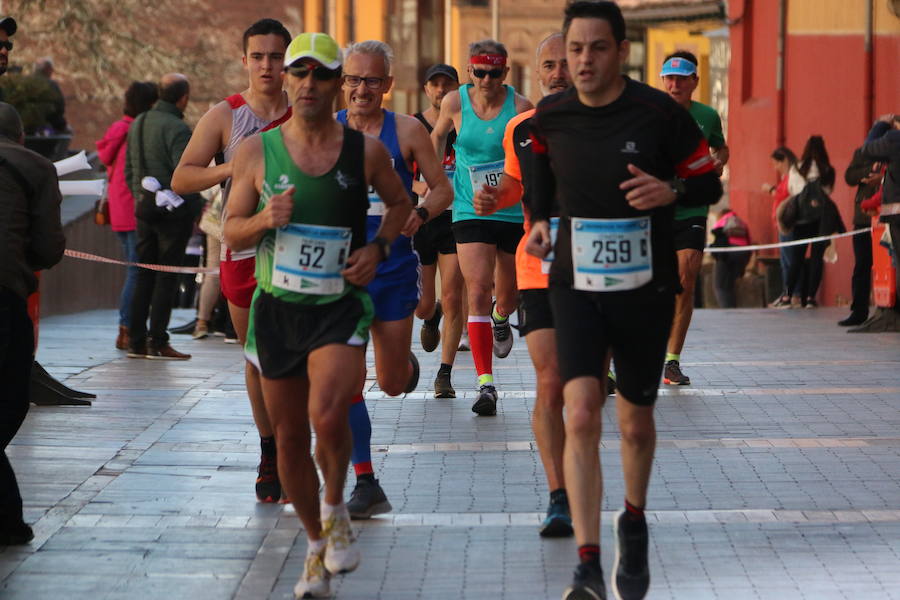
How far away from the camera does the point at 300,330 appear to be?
6.00 metres

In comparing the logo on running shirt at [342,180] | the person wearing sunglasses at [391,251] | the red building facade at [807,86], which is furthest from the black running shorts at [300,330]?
the red building facade at [807,86]

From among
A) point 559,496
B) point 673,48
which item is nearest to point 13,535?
point 559,496

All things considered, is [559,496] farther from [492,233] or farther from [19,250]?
[492,233]

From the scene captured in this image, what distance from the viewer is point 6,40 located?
900cm

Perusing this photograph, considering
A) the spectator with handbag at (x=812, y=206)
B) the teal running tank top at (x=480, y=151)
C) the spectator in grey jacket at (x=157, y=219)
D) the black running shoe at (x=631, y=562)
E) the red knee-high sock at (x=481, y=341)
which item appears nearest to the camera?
the black running shoe at (x=631, y=562)

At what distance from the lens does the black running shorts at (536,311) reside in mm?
6969

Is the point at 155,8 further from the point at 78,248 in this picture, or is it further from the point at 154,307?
the point at 154,307

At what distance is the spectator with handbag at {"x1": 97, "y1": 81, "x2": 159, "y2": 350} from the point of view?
48.2 feet

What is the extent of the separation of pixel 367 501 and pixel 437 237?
477cm

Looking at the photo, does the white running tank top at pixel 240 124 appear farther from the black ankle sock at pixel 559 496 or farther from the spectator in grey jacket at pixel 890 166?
the spectator in grey jacket at pixel 890 166

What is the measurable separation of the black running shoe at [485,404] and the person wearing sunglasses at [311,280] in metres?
4.22

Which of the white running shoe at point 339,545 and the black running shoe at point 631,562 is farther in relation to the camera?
the white running shoe at point 339,545

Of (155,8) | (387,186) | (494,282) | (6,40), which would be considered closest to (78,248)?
(494,282)

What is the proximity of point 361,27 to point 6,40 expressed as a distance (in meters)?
A: 38.6
